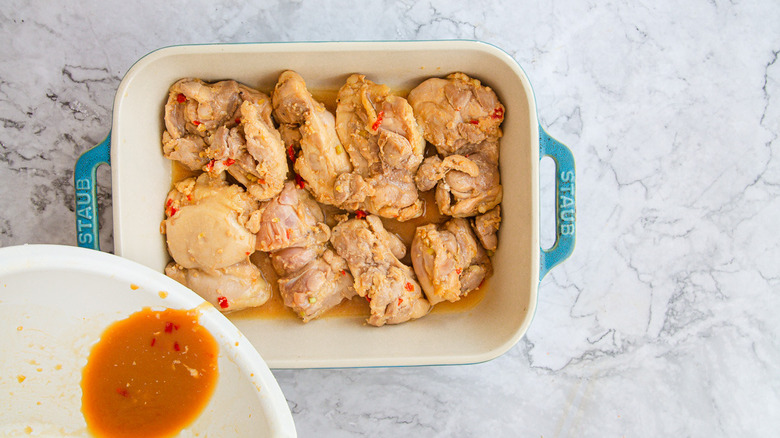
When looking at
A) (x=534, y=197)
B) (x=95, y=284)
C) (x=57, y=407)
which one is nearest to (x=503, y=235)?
(x=534, y=197)

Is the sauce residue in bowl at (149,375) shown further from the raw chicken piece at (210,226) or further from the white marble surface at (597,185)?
the white marble surface at (597,185)

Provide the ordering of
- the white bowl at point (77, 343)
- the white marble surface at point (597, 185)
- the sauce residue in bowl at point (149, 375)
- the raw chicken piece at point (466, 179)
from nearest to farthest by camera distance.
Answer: the white bowl at point (77, 343) < the sauce residue in bowl at point (149, 375) < the raw chicken piece at point (466, 179) < the white marble surface at point (597, 185)

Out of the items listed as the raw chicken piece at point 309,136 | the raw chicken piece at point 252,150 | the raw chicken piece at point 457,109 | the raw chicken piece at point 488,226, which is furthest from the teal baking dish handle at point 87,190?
the raw chicken piece at point 488,226

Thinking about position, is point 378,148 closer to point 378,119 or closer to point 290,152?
point 378,119

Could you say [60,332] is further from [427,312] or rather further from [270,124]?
[427,312]

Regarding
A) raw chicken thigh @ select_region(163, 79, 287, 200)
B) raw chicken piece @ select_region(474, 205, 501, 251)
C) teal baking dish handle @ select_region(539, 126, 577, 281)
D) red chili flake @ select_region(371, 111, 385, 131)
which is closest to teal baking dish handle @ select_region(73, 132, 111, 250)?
raw chicken thigh @ select_region(163, 79, 287, 200)
